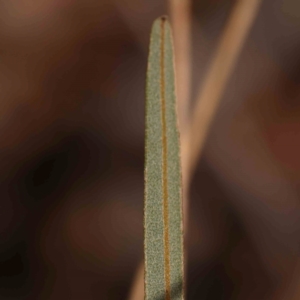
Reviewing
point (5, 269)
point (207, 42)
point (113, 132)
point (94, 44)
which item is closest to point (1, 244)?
point (5, 269)

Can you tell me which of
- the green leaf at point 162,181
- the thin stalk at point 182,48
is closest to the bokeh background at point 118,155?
the thin stalk at point 182,48

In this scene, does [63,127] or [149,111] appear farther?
[63,127]

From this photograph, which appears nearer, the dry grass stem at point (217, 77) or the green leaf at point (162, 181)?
the green leaf at point (162, 181)

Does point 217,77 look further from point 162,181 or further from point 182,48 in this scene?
point 162,181

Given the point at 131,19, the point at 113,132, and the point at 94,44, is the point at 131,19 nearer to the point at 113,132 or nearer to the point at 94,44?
the point at 94,44

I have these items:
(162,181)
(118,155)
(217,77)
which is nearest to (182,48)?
(217,77)

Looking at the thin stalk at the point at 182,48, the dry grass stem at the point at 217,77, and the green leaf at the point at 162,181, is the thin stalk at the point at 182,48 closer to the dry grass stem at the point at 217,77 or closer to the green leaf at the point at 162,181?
the dry grass stem at the point at 217,77
